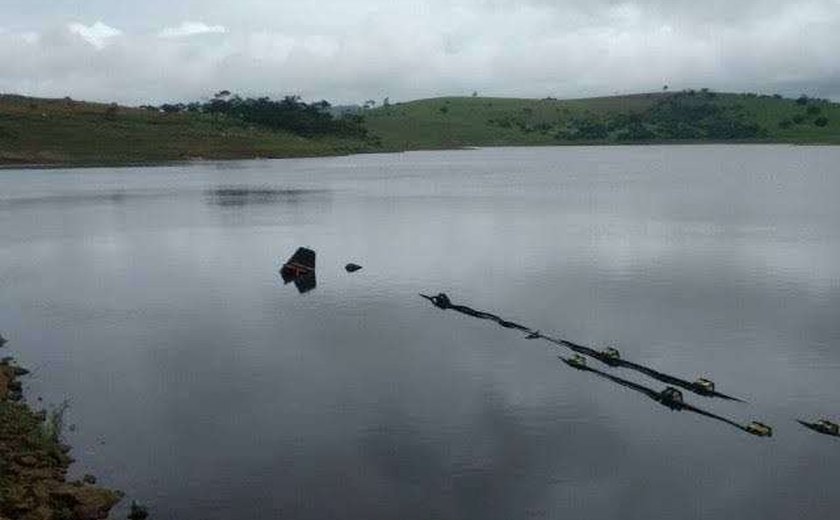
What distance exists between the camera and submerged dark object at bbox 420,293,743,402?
2992 centimetres

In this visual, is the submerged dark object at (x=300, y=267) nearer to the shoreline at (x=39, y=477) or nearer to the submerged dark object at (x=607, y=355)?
the submerged dark object at (x=607, y=355)

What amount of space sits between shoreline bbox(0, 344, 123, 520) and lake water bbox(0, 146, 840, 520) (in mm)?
928

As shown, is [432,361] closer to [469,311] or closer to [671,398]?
[469,311]

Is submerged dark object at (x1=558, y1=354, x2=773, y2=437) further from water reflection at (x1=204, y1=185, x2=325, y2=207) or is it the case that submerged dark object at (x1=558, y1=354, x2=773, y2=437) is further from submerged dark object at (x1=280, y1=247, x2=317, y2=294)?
water reflection at (x1=204, y1=185, x2=325, y2=207)

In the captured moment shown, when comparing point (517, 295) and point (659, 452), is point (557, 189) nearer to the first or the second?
point (517, 295)

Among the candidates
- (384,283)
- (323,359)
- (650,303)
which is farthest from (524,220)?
(323,359)

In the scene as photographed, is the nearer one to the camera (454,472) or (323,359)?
(454,472)

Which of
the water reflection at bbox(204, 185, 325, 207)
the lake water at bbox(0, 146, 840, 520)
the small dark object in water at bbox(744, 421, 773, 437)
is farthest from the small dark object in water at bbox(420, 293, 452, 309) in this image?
the water reflection at bbox(204, 185, 325, 207)

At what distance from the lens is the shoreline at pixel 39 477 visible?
1892 cm

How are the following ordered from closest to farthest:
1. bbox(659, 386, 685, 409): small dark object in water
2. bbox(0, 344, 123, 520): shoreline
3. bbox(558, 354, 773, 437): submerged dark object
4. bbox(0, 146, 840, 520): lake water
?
1. bbox(0, 344, 123, 520): shoreline
2. bbox(0, 146, 840, 520): lake water
3. bbox(558, 354, 773, 437): submerged dark object
4. bbox(659, 386, 685, 409): small dark object in water

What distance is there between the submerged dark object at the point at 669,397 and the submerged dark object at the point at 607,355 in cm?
100

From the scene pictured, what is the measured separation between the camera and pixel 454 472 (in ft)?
76.2

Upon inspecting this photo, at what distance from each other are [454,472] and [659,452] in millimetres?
6207

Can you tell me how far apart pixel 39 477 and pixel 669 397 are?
757 inches
